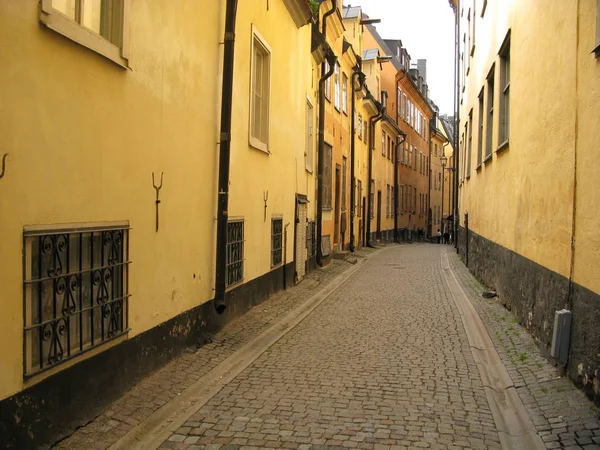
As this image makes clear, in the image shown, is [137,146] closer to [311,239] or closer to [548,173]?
[548,173]

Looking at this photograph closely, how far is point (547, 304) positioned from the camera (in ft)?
20.8

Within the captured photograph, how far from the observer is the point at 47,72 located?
367 centimetres

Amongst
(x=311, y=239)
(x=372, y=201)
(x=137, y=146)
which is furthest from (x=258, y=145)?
(x=372, y=201)

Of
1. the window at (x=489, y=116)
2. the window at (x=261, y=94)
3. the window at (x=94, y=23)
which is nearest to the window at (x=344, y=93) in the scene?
the window at (x=489, y=116)

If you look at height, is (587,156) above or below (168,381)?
above

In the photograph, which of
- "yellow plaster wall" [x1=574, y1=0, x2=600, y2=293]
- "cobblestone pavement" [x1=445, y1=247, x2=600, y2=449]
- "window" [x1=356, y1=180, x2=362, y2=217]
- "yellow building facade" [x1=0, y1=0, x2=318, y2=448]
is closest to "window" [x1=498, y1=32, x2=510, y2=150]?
"cobblestone pavement" [x1=445, y1=247, x2=600, y2=449]

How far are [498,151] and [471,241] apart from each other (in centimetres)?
612

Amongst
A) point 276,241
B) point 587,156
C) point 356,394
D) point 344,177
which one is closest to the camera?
point 587,156

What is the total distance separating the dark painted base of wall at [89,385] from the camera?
11.4 ft

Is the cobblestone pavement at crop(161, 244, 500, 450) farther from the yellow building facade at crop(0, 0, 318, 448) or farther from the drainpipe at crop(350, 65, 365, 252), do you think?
the drainpipe at crop(350, 65, 365, 252)

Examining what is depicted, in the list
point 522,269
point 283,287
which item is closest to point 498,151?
point 522,269

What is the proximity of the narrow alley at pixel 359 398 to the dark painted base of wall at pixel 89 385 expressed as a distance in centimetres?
12

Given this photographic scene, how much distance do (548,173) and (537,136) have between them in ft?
2.63

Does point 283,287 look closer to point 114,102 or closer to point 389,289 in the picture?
point 389,289
